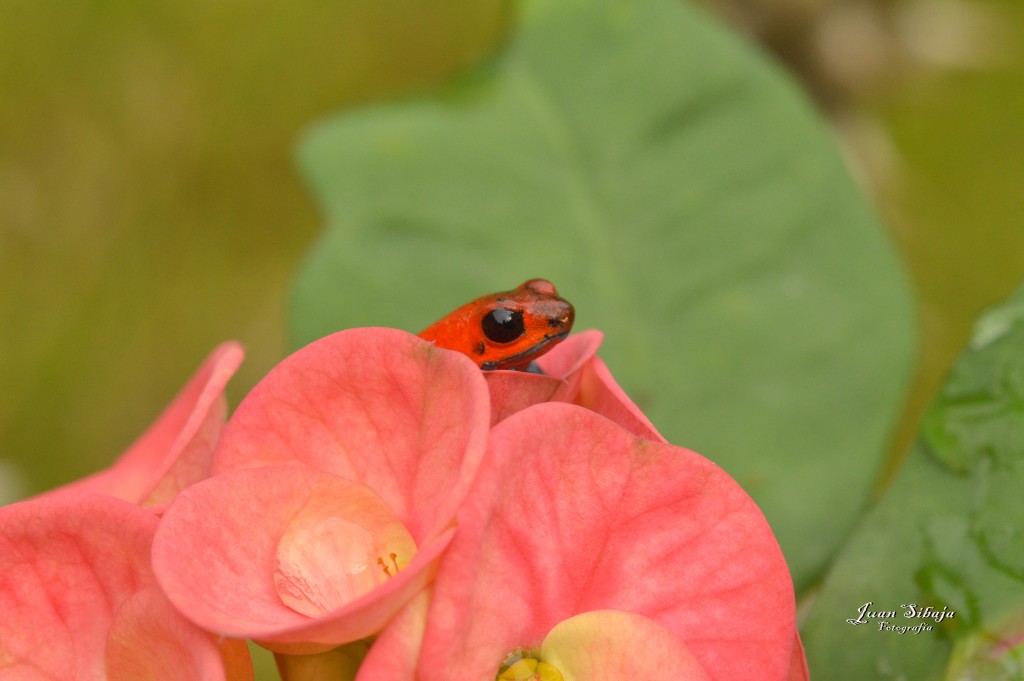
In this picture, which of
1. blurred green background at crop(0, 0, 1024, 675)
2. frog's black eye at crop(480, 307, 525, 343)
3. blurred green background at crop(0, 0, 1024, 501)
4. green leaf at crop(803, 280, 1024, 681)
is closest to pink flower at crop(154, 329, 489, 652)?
frog's black eye at crop(480, 307, 525, 343)

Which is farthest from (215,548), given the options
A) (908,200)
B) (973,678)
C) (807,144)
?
(908,200)

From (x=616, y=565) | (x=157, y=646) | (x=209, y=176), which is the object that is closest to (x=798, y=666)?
(x=616, y=565)

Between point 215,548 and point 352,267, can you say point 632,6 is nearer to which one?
point 352,267

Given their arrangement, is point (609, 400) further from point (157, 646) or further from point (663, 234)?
point (663, 234)

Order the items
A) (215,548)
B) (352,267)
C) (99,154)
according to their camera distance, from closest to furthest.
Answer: (215,548) < (352,267) < (99,154)

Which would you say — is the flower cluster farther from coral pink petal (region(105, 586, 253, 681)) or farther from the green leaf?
the green leaf

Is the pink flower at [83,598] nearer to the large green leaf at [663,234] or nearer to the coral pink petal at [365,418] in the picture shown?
the coral pink petal at [365,418]

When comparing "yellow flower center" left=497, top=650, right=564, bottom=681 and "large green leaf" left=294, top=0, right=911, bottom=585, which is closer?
"yellow flower center" left=497, top=650, right=564, bottom=681
